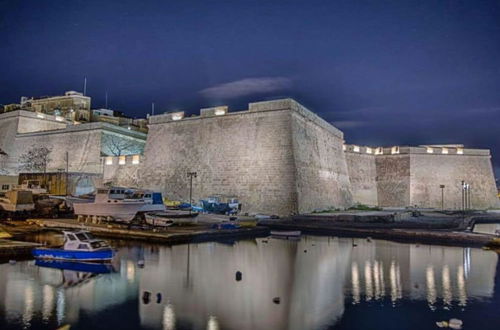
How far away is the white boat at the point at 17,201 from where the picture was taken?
942 inches

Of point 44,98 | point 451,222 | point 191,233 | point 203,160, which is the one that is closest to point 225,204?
point 203,160

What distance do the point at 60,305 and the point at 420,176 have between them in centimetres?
3459

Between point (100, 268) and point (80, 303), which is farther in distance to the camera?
point (100, 268)

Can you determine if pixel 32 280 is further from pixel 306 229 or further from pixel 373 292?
pixel 306 229

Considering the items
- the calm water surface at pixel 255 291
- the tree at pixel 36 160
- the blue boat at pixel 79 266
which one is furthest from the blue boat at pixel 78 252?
the tree at pixel 36 160

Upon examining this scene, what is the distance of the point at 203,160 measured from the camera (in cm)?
2844

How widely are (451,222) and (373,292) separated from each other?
15.1 m

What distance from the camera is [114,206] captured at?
67.9ft

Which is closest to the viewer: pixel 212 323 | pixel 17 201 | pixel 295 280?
pixel 212 323

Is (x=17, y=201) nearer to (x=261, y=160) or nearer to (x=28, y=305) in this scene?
(x=261, y=160)

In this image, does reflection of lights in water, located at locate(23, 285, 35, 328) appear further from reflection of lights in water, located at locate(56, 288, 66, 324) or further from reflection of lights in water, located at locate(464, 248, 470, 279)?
reflection of lights in water, located at locate(464, 248, 470, 279)

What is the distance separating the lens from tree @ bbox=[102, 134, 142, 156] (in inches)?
1399

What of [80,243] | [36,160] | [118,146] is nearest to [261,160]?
[80,243]

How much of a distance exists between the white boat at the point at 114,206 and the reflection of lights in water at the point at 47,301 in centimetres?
1049
